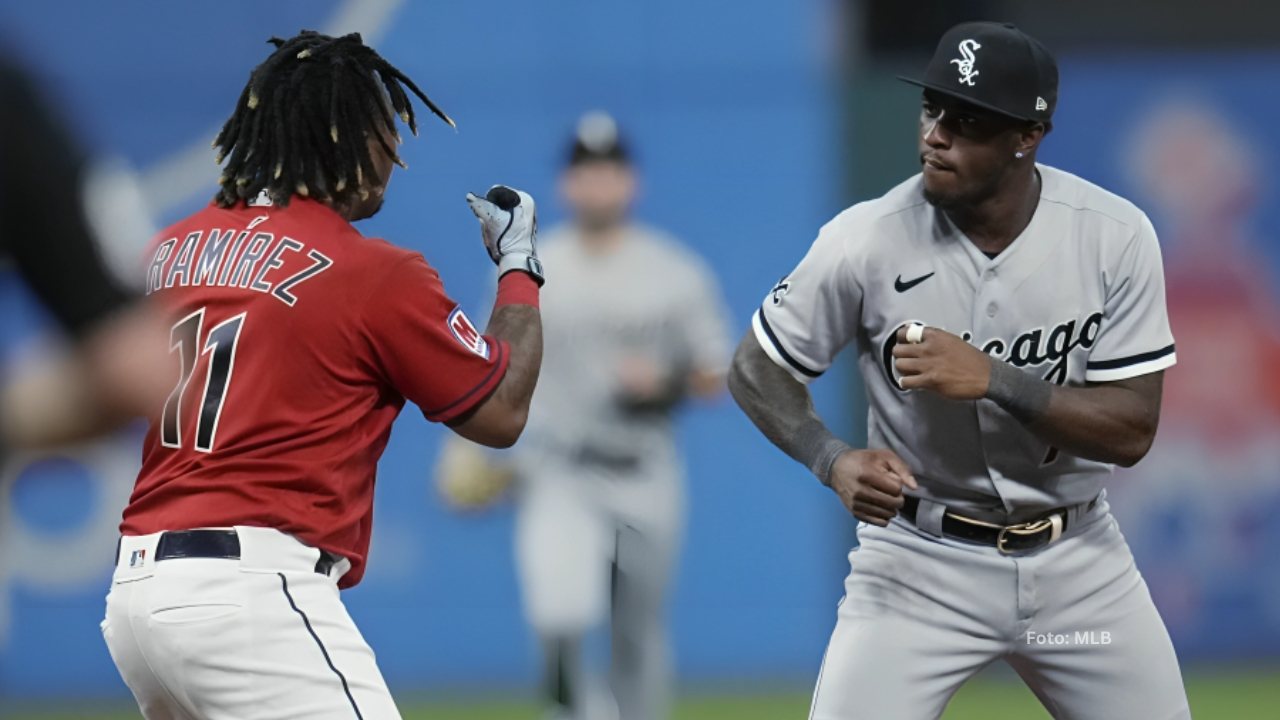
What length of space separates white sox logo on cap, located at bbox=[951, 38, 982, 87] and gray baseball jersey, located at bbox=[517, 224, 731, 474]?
3.20 meters

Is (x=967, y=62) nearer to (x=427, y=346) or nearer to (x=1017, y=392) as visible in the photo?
(x=1017, y=392)

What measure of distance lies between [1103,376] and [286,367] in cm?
200

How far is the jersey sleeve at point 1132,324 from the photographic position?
4.49 meters

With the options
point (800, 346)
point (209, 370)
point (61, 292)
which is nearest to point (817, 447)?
point (800, 346)

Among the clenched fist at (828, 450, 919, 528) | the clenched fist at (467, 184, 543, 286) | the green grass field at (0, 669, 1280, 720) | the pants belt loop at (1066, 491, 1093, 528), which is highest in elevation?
the clenched fist at (467, 184, 543, 286)

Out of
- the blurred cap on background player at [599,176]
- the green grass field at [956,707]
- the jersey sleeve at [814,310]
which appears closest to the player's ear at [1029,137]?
the jersey sleeve at [814,310]

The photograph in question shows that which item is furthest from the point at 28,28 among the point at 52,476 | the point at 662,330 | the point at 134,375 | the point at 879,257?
the point at 134,375

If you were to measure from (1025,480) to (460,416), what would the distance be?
1477 mm

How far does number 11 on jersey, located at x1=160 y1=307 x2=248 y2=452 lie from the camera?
12.5 ft

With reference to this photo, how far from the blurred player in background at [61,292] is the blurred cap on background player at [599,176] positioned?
526 centimetres

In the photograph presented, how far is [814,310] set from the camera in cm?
458

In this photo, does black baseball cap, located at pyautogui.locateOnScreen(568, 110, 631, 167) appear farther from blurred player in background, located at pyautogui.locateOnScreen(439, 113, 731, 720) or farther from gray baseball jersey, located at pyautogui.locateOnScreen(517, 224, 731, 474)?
gray baseball jersey, located at pyautogui.locateOnScreen(517, 224, 731, 474)

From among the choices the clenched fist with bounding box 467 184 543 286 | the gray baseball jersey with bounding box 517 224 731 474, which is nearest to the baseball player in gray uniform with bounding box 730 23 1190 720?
the clenched fist with bounding box 467 184 543 286

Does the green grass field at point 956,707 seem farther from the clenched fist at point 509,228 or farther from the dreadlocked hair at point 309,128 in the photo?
the dreadlocked hair at point 309,128
